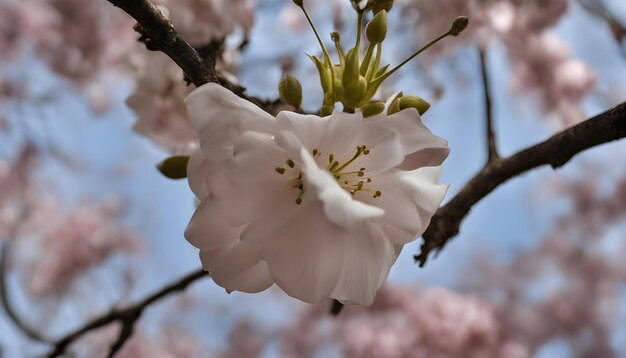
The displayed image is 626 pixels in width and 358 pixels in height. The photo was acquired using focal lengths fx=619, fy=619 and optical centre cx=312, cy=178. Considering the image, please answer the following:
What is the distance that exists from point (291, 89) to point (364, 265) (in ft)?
0.54

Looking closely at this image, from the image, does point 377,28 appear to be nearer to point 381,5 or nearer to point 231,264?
point 381,5

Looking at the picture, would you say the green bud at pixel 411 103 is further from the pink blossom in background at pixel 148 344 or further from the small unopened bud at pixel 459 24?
the pink blossom in background at pixel 148 344

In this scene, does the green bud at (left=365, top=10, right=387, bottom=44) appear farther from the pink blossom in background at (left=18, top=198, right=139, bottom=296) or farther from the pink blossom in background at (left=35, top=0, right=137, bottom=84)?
the pink blossom in background at (left=18, top=198, right=139, bottom=296)

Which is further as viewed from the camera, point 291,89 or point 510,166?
point 510,166

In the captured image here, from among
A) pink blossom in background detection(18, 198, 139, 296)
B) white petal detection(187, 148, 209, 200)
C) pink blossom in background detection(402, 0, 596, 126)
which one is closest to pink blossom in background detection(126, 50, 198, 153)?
white petal detection(187, 148, 209, 200)

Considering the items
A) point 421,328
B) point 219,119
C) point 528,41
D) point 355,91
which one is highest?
point 528,41

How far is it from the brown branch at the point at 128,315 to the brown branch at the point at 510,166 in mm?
379

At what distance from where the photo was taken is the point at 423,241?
0.74 m

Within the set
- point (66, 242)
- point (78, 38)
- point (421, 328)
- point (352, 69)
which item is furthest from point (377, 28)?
point (66, 242)

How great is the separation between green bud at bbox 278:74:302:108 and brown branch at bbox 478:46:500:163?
366 millimetres

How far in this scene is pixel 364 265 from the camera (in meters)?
0.48

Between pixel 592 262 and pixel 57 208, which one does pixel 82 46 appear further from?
pixel 592 262

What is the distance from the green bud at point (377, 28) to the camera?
531 mm

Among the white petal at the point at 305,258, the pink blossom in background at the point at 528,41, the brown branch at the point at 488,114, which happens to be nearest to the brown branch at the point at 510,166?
the brown branch at the point at 488,114
